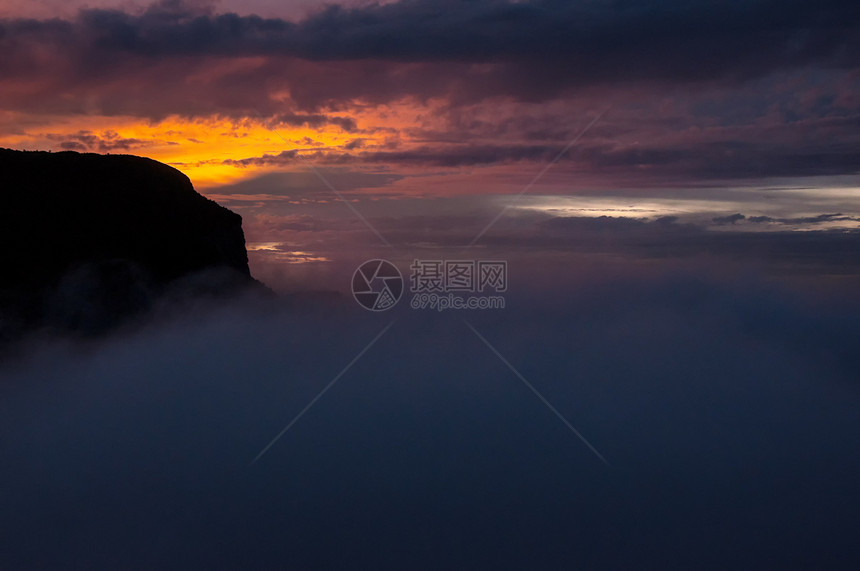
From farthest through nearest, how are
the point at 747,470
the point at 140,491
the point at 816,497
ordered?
1. the point at 747,470
2. the point at 816,497
3. the point at 140,491

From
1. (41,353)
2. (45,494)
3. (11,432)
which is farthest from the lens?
(11,432)

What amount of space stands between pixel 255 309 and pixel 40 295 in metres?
47.1

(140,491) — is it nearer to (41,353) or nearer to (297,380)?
(41,353)

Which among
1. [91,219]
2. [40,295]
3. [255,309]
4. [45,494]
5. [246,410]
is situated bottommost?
[246,410]

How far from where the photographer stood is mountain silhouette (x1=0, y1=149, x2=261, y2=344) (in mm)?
58562

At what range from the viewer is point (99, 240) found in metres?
63.5

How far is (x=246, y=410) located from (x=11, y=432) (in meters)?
54.7

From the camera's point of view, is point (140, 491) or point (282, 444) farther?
point (282, 444)

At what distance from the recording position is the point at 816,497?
158750mm

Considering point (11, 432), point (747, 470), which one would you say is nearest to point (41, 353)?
point (11, 432)

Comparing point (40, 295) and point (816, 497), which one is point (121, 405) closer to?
point (40, 295)

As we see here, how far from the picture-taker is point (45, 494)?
280ft

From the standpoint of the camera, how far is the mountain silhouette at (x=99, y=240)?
58.6m

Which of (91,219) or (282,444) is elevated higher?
(91,219)
